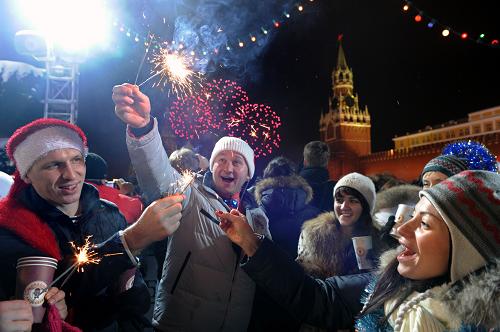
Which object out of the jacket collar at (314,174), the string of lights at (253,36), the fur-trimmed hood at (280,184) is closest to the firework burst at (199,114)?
the string of lights at (253,36)

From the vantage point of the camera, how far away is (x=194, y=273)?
221cm

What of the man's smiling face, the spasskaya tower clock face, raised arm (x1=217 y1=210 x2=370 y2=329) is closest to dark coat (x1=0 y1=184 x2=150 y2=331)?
raised arm (x1=217 y1=210 x2=370 y2=329)

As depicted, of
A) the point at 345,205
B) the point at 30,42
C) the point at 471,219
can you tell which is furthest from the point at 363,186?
the point at 30,42

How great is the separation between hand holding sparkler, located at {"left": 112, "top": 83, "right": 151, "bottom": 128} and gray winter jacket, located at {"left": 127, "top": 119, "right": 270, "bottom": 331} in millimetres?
94

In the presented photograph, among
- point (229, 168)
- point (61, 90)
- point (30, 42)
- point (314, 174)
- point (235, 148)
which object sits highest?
point (30, 42)

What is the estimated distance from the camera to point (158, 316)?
2.27 m

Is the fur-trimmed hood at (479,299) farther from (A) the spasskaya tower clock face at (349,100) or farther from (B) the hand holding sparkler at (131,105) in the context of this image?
(A) the spasskaya tower clock face at (349,100)

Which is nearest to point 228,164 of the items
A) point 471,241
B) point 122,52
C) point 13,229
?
point 13,229

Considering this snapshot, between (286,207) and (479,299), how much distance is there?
218cm

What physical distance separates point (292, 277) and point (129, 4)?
7899mm

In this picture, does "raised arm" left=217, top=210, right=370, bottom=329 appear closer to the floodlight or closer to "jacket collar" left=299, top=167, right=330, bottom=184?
"jacket collar" left=299, top=167, right=330, bottom=184

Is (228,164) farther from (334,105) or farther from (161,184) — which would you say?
(334,105)

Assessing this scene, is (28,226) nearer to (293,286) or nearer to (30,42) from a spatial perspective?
(293,286)

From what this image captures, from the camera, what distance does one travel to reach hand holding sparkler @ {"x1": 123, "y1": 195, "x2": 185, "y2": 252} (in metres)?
1.56
